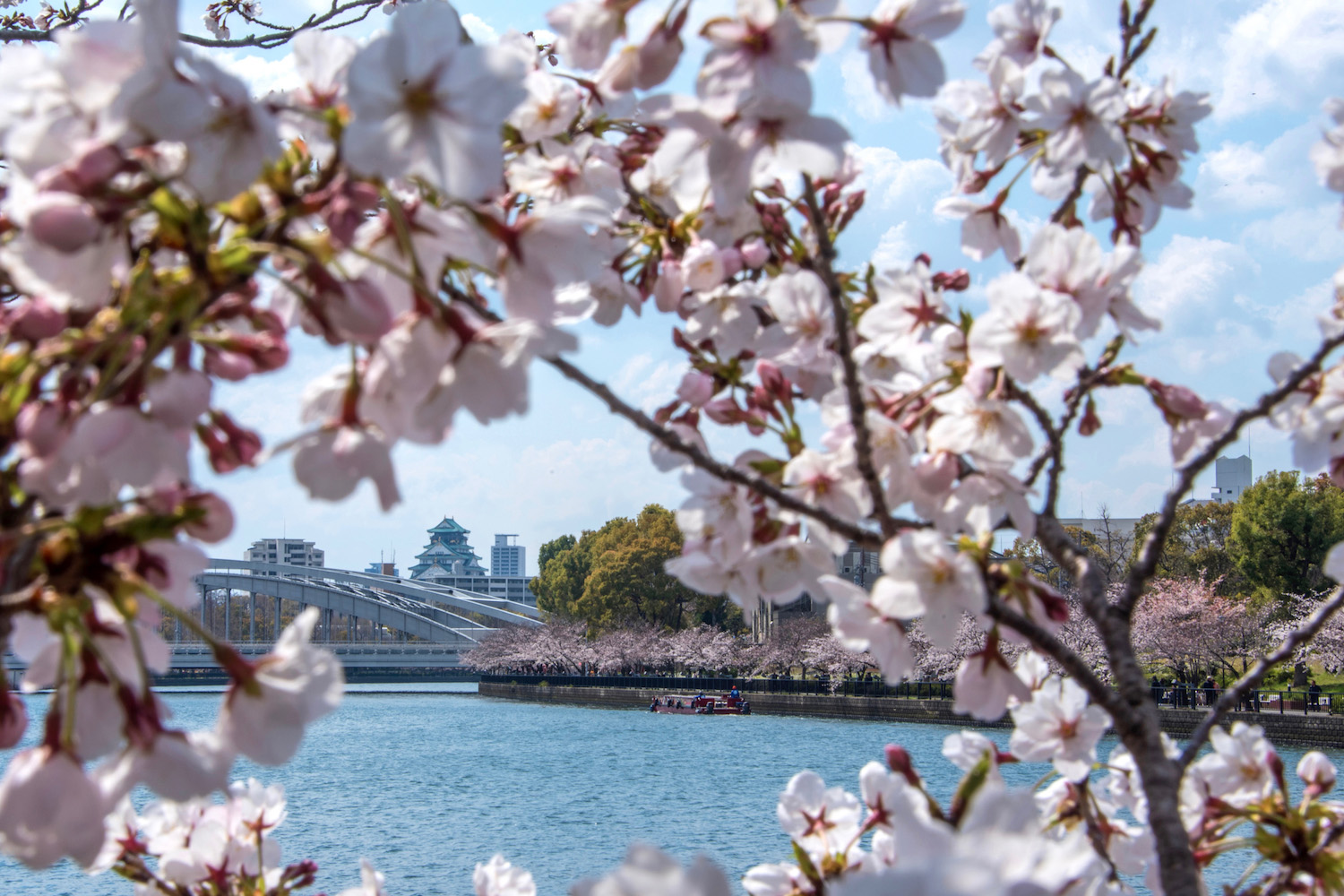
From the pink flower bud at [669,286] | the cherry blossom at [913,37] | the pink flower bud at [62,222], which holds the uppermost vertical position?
the cherry blossom at [913,37]

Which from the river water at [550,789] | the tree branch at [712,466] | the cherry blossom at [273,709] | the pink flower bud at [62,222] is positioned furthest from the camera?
the river water at [550,789]

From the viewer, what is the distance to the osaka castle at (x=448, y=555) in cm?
12419

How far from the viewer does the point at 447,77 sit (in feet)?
2.04

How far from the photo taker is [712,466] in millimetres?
1098

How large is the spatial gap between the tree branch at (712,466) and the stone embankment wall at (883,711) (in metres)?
1.25

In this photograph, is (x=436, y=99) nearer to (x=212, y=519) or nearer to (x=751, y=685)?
(x=212, y=519)

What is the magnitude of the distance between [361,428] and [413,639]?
61.4 meters

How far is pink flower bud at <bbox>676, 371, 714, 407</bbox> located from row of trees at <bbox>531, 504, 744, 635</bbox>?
127 feet

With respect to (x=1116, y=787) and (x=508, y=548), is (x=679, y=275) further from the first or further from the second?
(x=508, y=548)

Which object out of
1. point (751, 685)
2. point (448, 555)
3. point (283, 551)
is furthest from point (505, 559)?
point (751, 685)

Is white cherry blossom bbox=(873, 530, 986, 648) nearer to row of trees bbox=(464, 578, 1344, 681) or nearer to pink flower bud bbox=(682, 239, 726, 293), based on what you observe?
pink flower bud bbox=(682, 239, 726, 293)

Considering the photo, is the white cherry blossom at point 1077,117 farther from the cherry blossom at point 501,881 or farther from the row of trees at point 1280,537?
the row of trees at point 1280,537

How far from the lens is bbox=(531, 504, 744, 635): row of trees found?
4228cm

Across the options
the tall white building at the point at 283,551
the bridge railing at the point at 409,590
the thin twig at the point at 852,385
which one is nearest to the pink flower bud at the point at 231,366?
the thin twig at the point at 852,385
